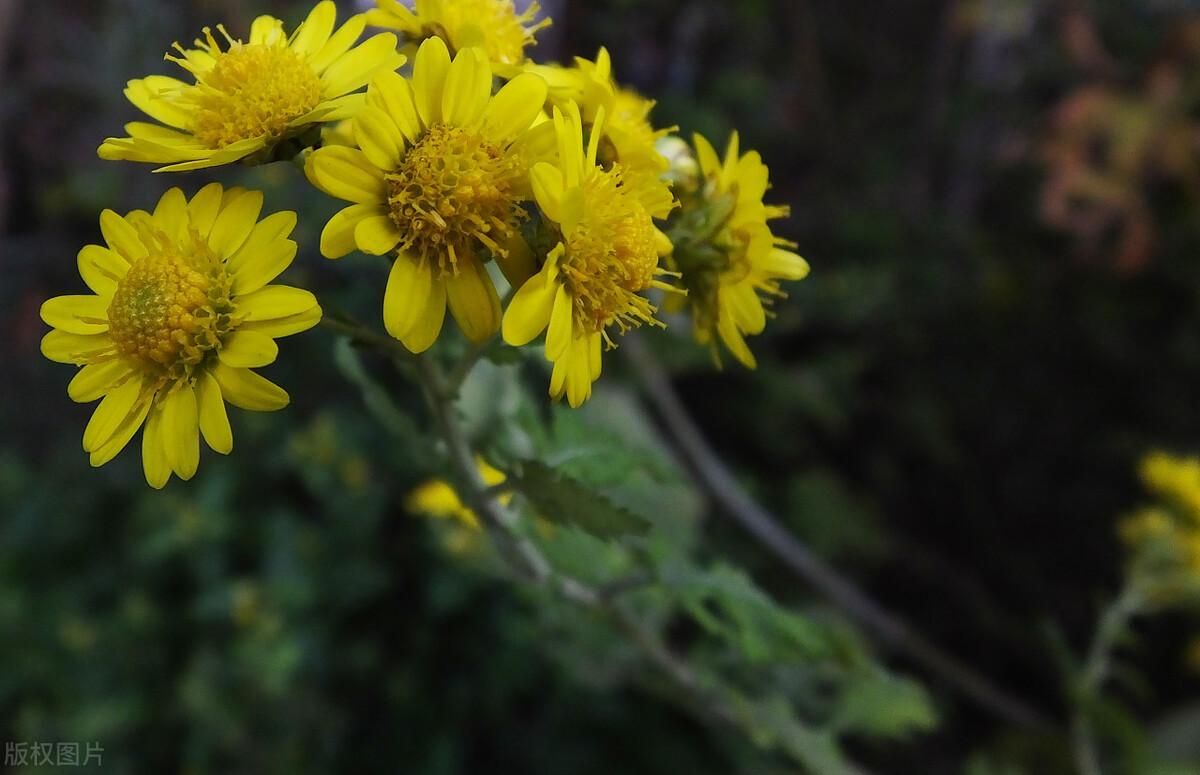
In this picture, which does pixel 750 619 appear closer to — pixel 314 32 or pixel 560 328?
pixel 560 328

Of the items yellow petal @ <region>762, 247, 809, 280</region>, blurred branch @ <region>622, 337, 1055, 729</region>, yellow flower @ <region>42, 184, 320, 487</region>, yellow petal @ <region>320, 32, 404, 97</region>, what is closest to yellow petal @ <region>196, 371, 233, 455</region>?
yellow flower @ <region>42, 184, 320, 487</region>

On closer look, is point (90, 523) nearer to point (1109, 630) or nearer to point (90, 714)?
point (90, 714)

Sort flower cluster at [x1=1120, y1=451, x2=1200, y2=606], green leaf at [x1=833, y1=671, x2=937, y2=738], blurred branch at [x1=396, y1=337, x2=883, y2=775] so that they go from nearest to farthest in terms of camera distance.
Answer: blurred branch at [x1=396, y1=337, x2=883, y2=775]
green leaf at [x1=833, y1=671, x2=937, y2=738]
flower cluster at [x1=1120, y1=451, x2=1200, y2=606]

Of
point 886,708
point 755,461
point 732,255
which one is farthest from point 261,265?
point 755,461

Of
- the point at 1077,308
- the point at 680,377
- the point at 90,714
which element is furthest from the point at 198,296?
the point at 1077,308

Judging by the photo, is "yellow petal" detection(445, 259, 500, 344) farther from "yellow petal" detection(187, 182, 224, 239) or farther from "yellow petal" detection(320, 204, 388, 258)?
"yellow petal" detection(187, 182, 224, 239)
